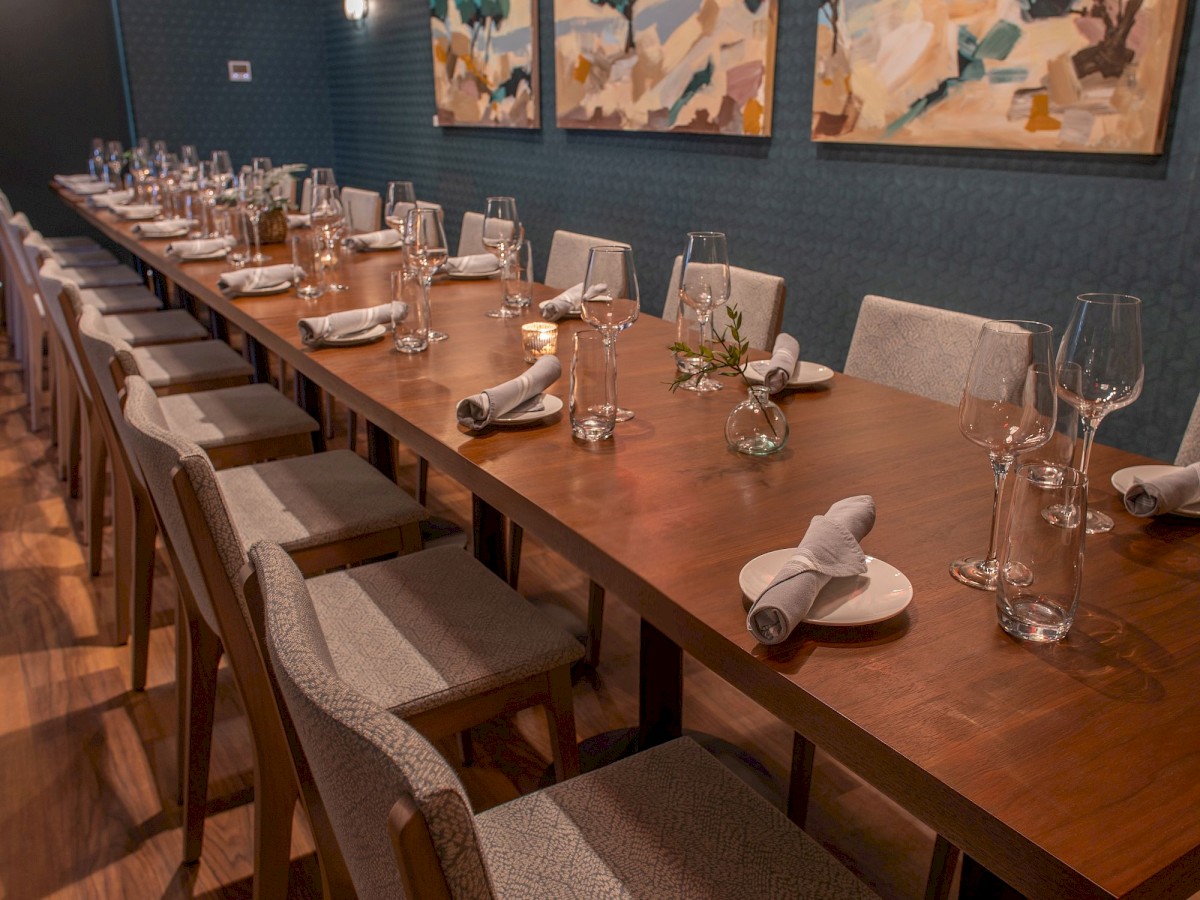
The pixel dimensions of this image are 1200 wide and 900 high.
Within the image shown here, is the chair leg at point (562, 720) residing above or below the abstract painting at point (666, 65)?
below

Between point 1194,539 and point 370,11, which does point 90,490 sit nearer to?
point 1194,539

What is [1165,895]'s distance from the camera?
0.65 metres

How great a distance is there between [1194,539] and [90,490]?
9.18 feet

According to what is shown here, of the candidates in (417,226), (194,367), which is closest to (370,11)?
(194,367)

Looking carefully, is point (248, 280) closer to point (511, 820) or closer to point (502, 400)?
point (502, 400)

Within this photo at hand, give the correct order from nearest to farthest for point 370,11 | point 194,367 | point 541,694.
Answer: point 541,694 → point 194,367 → point 370,11

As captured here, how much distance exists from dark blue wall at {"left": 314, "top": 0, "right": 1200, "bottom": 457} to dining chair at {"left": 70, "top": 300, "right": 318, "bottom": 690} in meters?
2.08

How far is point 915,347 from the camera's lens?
216 cm

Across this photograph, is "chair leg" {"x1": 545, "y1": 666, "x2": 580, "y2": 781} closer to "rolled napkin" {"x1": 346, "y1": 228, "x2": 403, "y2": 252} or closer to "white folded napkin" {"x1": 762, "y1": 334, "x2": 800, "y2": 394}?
"white folded napkin" {"x1": 762, "y1": 334, "x2": 800, "y2": 394}

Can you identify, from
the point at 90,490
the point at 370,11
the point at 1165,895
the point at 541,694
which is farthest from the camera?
the point at 370,11

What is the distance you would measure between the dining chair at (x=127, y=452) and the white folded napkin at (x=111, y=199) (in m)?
2.69

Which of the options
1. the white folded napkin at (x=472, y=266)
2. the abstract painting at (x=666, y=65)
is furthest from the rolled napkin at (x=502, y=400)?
the abstract painting at (x=666, y=65)

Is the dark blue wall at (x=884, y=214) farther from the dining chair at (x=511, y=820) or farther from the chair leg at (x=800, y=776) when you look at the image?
the dining chair at (x=511, y=820)

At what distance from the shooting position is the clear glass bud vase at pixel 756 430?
4.65 feet
